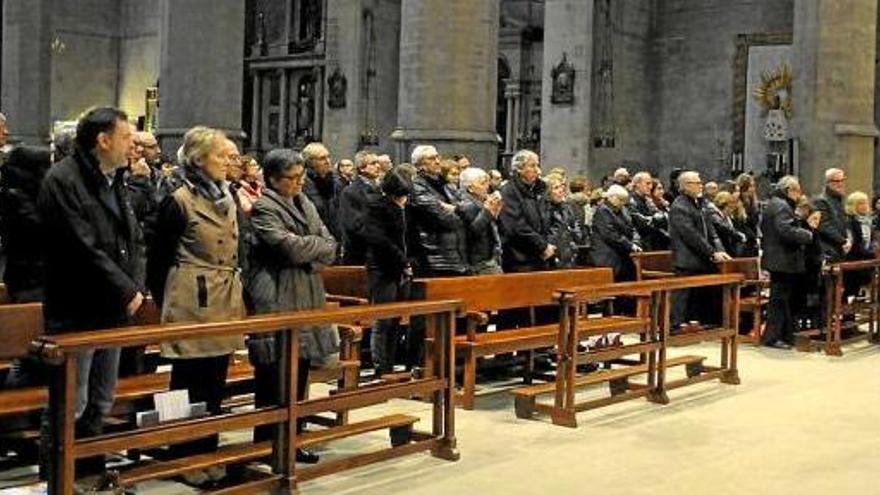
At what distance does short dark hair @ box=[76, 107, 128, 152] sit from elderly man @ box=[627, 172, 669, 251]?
7902 millimetres

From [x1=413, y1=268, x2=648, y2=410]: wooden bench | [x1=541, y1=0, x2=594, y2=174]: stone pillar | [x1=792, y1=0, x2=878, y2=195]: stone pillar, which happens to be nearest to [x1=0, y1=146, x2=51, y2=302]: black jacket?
[x1=413, y1=268, x2=648, y2=410]: wooden bench

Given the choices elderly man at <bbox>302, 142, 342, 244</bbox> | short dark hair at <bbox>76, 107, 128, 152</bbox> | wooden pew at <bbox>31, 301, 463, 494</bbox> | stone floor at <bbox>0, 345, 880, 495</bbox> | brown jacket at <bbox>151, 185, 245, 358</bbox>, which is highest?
short dark hair at <bbox>76, 107, 128, 152</bbox>

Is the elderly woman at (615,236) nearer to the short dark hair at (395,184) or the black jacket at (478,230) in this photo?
the black jacket at (478,230)

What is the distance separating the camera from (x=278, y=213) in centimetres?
625

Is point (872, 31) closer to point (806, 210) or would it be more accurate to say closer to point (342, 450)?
point (806, 210)

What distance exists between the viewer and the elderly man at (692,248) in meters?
11.5

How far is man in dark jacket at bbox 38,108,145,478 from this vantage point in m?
5.40

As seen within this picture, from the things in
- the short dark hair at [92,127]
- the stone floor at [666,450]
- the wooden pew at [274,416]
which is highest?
the short dark hair at [92,127]

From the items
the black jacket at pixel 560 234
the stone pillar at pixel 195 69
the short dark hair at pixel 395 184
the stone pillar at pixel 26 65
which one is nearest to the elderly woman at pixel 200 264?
the short dark hair at pixel 395 184

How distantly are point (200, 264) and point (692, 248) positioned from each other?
669 centimetres

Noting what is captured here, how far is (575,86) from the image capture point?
2083 cm

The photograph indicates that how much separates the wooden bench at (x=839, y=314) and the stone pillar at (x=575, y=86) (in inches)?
331

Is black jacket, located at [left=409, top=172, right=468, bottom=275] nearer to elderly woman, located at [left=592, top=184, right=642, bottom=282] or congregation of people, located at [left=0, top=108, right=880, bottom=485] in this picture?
congregation of people, located at [left=0, top=108, right=880, bottom=485]

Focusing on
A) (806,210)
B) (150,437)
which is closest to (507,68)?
(806,210)
